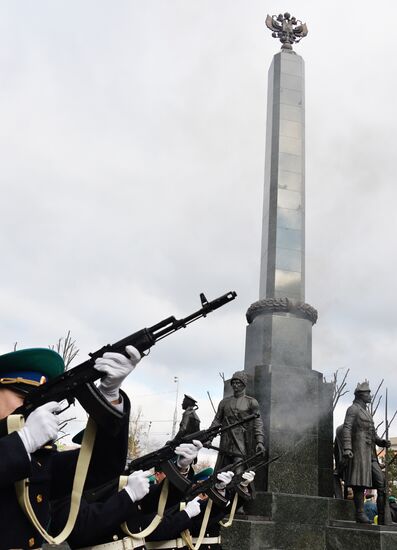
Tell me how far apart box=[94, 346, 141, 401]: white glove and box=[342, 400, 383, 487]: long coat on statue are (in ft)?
24.1

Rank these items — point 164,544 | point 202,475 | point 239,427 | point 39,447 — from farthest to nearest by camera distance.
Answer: point 239,427 → point 202,475 → point 164,544 → point 39,447

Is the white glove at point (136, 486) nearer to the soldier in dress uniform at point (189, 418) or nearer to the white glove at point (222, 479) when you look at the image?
the white glove at point (222, 479)

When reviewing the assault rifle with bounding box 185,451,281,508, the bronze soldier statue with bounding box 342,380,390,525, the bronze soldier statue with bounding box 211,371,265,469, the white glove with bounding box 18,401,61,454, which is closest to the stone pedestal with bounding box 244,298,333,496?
the assault rifle with bounding box 185,451,281,508

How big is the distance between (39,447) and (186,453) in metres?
2.74

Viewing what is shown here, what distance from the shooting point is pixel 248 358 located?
12.1m

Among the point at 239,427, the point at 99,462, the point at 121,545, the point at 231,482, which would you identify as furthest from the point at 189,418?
the point at 99,462

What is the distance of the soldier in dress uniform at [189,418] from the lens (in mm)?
10359

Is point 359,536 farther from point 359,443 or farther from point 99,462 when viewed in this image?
point 99,462

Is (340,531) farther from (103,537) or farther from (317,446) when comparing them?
(103,537)

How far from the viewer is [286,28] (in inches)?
638

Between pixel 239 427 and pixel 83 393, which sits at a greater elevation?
pixel 239 427

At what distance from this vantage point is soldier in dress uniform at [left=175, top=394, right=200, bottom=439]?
34.0 feet

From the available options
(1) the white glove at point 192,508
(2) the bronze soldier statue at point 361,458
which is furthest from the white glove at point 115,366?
(2) the bronze soldier statue at point 361,458

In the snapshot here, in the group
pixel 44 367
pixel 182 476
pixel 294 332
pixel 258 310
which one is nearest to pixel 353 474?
pixel 294 332
